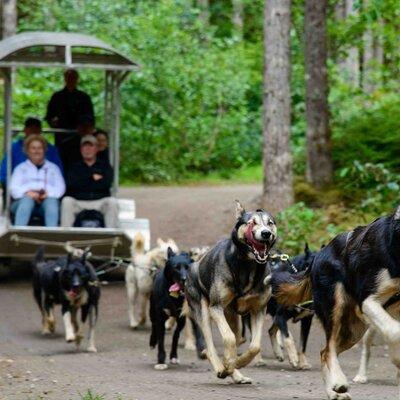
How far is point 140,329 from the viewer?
14672 mm

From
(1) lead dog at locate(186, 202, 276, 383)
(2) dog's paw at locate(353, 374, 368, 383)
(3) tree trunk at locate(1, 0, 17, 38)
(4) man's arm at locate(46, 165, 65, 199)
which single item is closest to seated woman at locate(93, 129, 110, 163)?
(4) man's arm at locate(46, 165, 65, 199)

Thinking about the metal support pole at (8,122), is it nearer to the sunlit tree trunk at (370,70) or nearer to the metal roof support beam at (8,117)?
the metal roof support beam at (8,117)

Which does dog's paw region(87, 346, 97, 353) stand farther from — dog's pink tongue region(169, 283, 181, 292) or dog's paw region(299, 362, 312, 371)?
dog's paw region(299, 362, 312, 371)

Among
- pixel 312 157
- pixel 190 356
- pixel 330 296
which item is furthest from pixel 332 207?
pixel 330 296

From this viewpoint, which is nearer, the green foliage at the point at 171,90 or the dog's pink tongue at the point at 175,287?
the dog's pink tongue at the point at 175,287

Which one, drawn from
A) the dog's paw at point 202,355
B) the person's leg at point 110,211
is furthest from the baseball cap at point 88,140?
the dog's paw at point 202,355

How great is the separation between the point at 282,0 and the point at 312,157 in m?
3.75

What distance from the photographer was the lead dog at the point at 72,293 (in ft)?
43.8

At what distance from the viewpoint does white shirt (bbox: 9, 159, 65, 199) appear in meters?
17.1

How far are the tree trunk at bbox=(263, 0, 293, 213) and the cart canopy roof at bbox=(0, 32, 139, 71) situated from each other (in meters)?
2.65

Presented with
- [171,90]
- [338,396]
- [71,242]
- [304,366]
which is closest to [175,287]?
[304,366]

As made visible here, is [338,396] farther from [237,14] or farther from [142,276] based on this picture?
[237,14]

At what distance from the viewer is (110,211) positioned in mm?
17234

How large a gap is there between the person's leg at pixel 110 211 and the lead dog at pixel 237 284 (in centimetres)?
676
